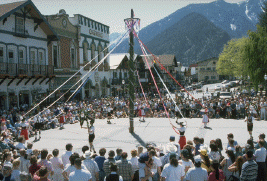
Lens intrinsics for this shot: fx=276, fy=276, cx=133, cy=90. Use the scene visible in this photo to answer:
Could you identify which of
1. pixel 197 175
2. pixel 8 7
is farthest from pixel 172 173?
pixel 8 7

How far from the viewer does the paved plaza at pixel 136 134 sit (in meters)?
14.4

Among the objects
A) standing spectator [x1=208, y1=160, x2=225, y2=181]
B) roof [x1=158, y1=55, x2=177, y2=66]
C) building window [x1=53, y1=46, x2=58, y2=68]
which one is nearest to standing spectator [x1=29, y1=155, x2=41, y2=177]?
standing spectator [x1=208, y1=160, x2=225, y2=181]

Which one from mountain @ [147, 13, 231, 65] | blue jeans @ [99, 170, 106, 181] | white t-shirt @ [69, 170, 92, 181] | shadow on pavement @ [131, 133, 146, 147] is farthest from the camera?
mountain @ [147, 13, 231, 65]

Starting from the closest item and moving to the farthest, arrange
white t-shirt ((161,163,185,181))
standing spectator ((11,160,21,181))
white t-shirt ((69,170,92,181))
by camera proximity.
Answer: white t-shirt ((69,170,92,181)) → white t-shirt ((161,163,185,181)) → standing spectator ((11,160,21,181))

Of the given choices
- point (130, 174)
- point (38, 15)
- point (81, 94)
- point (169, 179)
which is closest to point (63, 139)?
point (130, 174)

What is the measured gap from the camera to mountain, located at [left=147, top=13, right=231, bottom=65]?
6860 inches

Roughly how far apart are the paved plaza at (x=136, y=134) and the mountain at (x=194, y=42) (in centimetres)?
15614

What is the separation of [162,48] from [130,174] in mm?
182715

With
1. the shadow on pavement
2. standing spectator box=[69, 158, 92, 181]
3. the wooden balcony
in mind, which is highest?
the wooden balcony

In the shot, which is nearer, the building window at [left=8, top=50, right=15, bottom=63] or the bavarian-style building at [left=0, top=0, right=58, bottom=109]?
the bavarian-style building at [left=0, top=0, right=58, bottom=109]

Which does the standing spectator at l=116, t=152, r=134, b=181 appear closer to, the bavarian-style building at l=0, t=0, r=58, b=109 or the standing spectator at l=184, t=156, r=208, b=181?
the standing spectator at l=184, t=156, r=208, b=181

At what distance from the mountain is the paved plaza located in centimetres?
15614

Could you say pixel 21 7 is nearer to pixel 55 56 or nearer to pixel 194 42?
pixel 55 56

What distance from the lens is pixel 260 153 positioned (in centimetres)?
777
